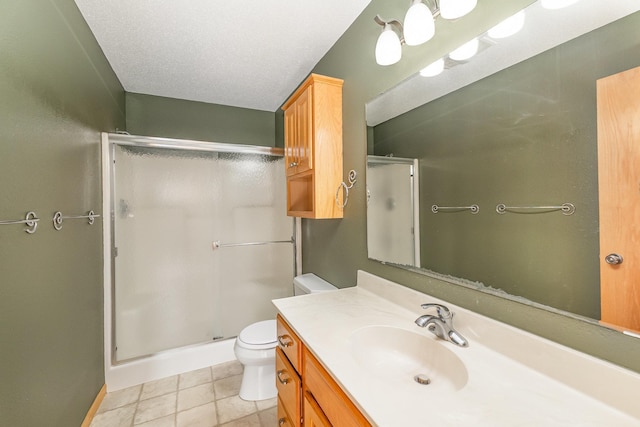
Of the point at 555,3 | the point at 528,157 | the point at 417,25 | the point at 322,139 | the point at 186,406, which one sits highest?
the point at 417,25

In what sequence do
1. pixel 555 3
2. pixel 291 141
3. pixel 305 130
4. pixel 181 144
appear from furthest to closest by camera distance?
pixel 181 144 → pixel 291 141 → pixel 305 130 → pixel 555 3

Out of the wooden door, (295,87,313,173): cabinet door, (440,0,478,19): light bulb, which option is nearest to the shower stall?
(295,87,313,173): cabinet door

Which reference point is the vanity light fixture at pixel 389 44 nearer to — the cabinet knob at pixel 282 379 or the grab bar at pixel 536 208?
the grab bar at pixel 536 208

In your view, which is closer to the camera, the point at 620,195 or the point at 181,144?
the point at 620,195

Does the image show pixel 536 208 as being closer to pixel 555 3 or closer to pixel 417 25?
pixel 555 3

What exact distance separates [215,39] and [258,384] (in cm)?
234

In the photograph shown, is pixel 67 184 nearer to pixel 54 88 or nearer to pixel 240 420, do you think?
pixel 54 88

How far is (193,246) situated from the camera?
2.24 m

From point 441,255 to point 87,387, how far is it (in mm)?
2166

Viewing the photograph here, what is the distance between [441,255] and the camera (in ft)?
3.49

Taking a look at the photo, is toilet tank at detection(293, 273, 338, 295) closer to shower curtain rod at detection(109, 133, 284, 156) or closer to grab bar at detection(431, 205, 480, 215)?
grab bar at detection(431, 205, 480, 215)

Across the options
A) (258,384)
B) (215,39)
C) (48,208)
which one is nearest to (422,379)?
(258,384)

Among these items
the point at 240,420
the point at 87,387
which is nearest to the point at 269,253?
the point at 240,420

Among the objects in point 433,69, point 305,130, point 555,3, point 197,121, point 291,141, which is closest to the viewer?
point 555,3
